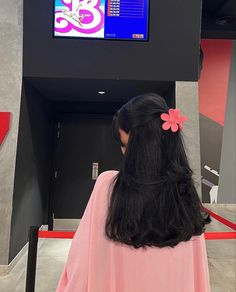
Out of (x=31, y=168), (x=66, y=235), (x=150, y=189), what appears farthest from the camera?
(x=31, y=168)

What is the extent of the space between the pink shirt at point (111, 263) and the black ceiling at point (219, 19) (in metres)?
6.59

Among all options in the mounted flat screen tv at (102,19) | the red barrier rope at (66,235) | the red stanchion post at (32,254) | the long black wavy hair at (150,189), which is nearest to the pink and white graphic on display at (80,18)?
the mounted flat screen tv at (102,19)

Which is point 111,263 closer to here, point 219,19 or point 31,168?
point 31,168

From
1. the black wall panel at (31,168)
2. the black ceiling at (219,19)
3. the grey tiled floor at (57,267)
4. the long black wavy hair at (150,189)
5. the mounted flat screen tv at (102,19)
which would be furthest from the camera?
the black ceiling at (219,19)

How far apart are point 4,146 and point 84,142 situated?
240 centimetres

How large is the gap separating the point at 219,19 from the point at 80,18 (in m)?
4.51

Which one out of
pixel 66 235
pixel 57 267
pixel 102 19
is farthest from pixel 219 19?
pixel 66 235

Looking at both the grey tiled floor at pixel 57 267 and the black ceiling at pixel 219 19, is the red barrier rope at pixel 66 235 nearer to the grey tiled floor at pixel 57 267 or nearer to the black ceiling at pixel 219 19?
the grey tiled floor at pixel 57 267

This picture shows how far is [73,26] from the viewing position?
11.8 feet

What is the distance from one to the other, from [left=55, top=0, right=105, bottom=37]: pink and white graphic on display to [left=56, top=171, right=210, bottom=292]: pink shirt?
3.01 m

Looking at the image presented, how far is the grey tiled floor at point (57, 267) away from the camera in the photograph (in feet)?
10.6

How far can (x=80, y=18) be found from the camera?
11.8 ft

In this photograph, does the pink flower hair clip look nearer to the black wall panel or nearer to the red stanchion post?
the red stanchion post

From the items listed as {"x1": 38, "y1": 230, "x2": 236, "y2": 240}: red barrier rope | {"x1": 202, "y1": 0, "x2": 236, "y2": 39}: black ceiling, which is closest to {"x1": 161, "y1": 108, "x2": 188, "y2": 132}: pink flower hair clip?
{"x1": 38, "y1": 230, "x2": 236, "y2": 240}: red barrier rope
